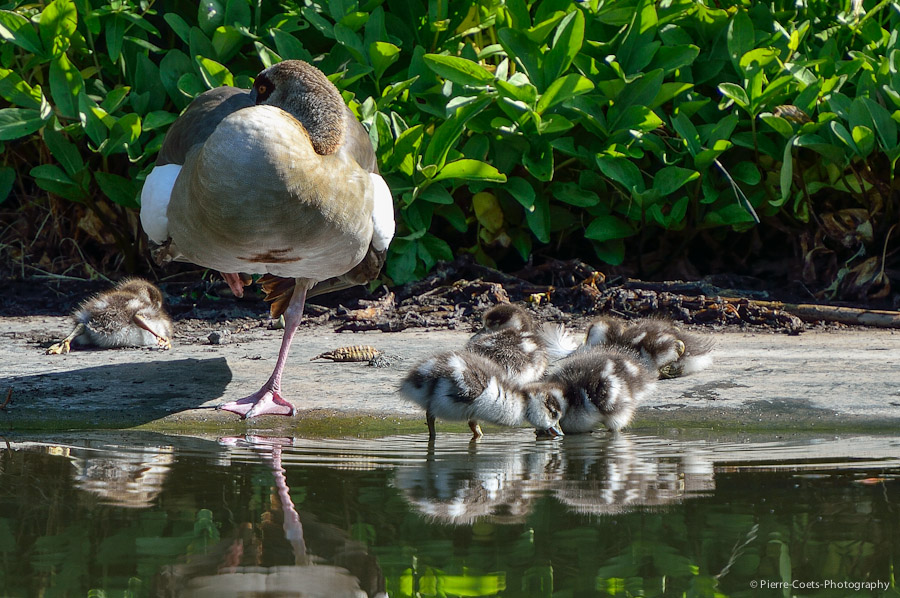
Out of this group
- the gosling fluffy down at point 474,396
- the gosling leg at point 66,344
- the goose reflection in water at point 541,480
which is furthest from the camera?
the gosling leg at point 66,344

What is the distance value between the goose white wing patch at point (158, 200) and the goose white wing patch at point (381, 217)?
3.27 ft

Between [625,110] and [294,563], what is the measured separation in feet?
16.3

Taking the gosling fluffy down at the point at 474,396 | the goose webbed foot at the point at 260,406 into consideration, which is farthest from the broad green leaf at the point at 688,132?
the goose webbed foot at the point at 260,406

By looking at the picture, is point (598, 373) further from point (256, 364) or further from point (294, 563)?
point (294, 563)

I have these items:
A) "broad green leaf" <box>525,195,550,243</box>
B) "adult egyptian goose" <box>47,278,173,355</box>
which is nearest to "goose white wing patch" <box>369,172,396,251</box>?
"adult egyptian goose" <box>47,278,173,355</box>

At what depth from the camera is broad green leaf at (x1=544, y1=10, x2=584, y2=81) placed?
654 cm

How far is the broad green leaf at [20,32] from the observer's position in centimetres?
680

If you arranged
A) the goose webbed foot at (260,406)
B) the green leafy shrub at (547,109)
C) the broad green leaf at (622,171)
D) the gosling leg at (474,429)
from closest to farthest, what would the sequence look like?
the gosling leg at (474,429) < the goose webbed foot at (260,406) < the green leafy shrub at (547,109) < the broad green leaf at (622,171)

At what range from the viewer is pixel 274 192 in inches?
173

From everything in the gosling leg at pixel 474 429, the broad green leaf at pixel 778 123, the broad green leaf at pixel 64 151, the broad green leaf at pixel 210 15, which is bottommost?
the gosling leg at pixel 474 429

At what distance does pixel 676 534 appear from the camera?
2.74 metres

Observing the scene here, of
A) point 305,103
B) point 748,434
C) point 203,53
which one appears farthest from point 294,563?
point 203,53

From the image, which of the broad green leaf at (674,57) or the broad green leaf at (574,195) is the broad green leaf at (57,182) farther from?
the broad green leaf at (674,57)

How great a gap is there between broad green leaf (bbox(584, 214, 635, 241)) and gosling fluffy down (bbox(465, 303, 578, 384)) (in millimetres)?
1177
